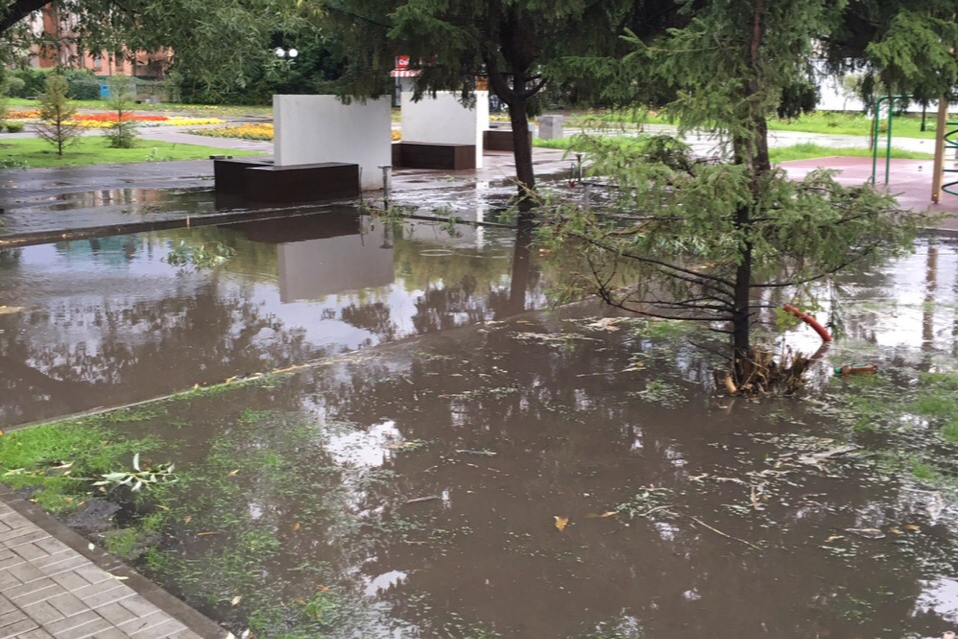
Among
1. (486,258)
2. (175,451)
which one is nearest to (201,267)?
(486,258)

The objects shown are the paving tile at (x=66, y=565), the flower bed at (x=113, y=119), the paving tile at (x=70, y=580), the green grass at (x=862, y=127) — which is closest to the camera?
the paving tile at (x=70, y=580)

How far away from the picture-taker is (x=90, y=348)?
29.1ft

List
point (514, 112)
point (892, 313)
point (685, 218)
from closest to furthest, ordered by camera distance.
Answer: point (685, 218), point (892, 313), point (514, 112)

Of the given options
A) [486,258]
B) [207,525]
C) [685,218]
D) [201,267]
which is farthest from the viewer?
[486,258]

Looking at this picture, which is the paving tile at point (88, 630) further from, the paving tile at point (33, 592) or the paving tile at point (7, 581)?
the paving tile at point (7, 581)

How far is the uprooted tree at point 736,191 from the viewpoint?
269 inches

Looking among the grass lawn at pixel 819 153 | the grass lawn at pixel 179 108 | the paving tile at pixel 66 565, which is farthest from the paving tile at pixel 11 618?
the grass lawn at pixel 179 108

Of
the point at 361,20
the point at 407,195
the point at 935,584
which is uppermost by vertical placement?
the point at 361,20

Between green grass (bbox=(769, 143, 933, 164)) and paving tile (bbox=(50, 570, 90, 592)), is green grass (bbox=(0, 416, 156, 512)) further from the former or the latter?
green grass (bbox=(769, 143, 933, 164))

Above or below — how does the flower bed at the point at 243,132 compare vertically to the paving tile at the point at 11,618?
above

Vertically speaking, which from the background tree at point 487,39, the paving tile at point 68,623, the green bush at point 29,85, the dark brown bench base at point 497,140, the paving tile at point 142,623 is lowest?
the paving tile at point 142,623

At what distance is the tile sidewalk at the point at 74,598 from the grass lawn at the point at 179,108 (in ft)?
146

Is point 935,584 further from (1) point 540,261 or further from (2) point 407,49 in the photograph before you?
(2) point 407,49

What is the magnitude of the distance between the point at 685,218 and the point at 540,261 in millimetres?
6385
